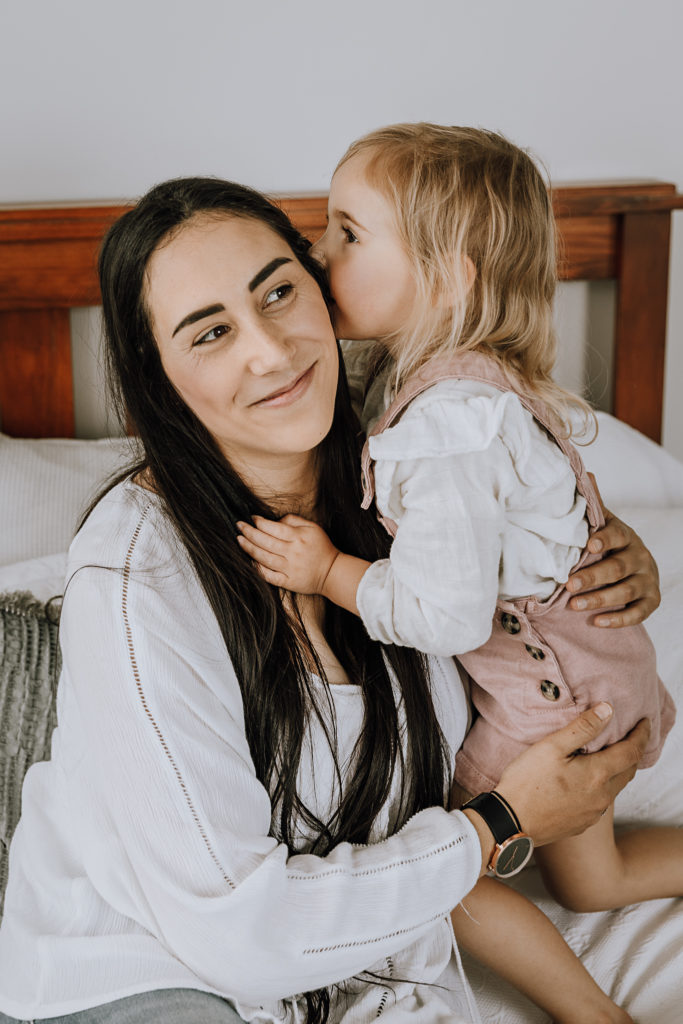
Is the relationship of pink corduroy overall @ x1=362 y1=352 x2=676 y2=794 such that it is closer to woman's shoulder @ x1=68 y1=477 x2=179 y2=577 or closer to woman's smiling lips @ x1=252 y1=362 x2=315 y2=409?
woman's smiling lips @ x1=252 y1=362 x2=315 y2=409

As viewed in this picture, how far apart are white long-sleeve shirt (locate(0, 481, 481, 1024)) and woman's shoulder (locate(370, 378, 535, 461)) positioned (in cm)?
29

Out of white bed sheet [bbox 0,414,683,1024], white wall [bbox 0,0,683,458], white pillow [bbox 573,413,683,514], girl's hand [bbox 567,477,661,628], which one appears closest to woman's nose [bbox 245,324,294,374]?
girl's hand [bbox 567,477,661,628]

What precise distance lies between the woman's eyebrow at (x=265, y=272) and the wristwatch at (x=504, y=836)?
687 millimetres

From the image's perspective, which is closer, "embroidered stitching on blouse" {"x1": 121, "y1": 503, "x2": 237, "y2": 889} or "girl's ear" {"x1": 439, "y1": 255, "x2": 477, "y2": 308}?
"embroidered stitching on blouse" {"x1": 121, "y1": 503, "x2": 237, "y2": 889}

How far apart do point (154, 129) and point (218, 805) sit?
151cm

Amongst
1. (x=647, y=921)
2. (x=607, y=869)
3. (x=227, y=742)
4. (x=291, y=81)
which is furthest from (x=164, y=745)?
(x=291, y=81)

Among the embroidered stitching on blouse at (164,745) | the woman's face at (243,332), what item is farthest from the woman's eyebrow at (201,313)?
the embroidered stitching on blouse at (164,745)

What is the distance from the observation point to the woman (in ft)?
3.16

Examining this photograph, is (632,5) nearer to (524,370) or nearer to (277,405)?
(524,370)

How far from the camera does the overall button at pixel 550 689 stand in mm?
1244

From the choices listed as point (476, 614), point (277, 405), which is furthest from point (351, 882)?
point (277, 405)

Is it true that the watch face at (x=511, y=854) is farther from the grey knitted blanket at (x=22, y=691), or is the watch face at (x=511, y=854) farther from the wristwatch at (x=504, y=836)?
the grey knitted blanket at (x=22, y=691)

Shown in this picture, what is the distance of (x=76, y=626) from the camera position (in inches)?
39.6

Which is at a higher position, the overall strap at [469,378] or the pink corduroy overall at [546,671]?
the overall strap at [469,378]
